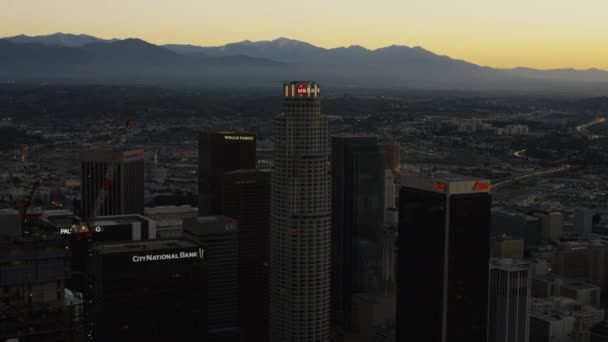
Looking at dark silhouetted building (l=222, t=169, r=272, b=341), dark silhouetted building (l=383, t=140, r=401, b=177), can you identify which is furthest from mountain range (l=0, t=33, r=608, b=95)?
dark silhouetted building (l=222, t=169, r=272, b=341)

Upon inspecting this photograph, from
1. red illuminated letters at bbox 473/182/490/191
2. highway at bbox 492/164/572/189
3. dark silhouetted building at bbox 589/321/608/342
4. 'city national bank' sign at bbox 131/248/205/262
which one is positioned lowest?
dark silhouetted building at bbox 589/321/608/342

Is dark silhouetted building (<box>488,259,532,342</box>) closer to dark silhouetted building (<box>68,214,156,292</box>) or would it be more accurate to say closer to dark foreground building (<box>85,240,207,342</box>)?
dark foreground building (<box>85,240,207,342</box>)

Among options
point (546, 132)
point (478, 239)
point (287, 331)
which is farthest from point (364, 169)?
point (546, 132)

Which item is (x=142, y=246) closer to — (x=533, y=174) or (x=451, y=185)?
(x=451, y=185)

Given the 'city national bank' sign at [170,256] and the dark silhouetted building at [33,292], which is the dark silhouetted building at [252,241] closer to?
the 'city national bank' sign at [170,256]

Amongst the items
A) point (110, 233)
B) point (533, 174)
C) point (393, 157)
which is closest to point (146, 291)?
point (110, 233)

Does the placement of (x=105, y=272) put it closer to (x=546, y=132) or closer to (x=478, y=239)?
(x=478, y=239)

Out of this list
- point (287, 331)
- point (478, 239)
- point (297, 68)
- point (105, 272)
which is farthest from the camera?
point (297, 68)

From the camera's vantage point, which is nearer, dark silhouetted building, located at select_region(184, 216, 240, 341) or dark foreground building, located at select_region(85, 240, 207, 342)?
dark foreground building, located at select_region(85, 240, 207, 342)
